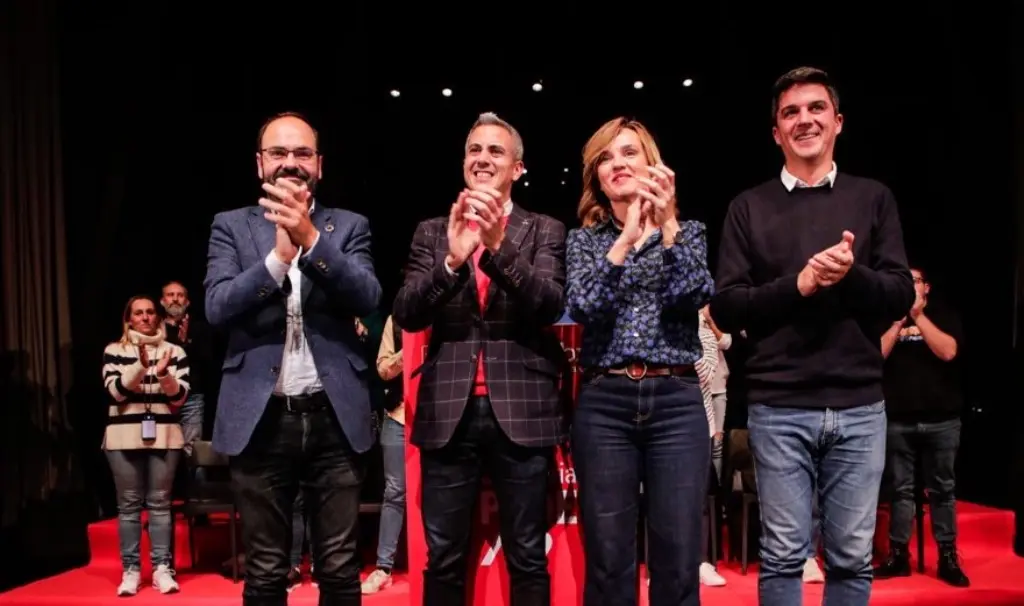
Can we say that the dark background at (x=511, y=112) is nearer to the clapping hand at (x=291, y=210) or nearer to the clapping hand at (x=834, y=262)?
the clapping hand at (x=834, y=262)

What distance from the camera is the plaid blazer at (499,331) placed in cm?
264

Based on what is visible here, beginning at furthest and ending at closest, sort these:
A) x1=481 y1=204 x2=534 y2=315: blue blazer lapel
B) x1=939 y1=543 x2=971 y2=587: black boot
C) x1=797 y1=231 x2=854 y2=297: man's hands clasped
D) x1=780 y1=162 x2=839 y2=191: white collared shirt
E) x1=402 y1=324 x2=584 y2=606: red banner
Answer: x1=939 y1=543 x2=971 y2=587: black boot, x1=402 y1=324 x2=584 y2=606: red banner, x1=481 y1=204 x2=534 y2=315: blue blazer lapel, x1=780 y1=162 x2=839 y2=191: white collared shirt, x1=797 y1=231 x2=854 y2=297: man's hands clasped

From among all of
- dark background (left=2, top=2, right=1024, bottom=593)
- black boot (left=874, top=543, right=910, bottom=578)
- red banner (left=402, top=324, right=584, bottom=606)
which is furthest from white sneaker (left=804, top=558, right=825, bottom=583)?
red banner (left=402, top=324, right=584, bottom=606)

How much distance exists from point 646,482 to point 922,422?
2992mm

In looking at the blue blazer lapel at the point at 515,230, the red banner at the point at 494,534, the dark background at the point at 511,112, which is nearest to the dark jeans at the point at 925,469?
the dark background at the point at 511,112

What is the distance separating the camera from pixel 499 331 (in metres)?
2.76

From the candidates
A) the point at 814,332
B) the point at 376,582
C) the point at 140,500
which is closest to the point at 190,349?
the point at 140,500

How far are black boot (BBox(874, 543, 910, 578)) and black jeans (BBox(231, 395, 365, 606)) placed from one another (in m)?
3.30

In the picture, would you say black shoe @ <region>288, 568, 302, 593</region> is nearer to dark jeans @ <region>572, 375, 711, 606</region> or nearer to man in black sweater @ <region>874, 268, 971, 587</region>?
dark jeans @ <region>572, 375, 711, 606</region>

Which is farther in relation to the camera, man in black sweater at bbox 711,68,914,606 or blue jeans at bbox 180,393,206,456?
blue jeans at bbox 180,393,206,456

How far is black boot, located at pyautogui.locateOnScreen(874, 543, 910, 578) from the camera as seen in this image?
15.7 ft

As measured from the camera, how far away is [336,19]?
21.6 feet

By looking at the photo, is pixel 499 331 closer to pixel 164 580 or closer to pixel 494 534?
pixel 494 534

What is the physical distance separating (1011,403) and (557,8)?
156 inches
